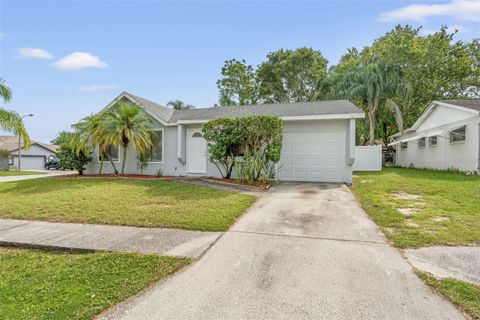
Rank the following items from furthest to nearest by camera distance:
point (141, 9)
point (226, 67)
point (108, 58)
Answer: point (226, 67), point (108, 58), point (141, 9)

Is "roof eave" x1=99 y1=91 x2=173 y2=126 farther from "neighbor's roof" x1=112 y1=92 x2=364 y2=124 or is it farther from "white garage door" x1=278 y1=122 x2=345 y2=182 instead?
"white garage door" x1=278 y1=122 x2=345 y2=182

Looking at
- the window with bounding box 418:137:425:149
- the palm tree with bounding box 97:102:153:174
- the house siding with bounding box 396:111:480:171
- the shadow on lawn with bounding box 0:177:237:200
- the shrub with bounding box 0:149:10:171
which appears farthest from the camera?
the shrub with bounding box 0:149:10:171

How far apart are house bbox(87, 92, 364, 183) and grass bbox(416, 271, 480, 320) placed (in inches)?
297

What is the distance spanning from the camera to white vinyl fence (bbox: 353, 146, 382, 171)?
1677cm

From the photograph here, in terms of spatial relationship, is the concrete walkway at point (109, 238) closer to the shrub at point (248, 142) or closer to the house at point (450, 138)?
the shrub at point (248, 142)

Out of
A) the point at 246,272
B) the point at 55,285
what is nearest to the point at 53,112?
the point at 55,285

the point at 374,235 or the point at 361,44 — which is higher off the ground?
the point at 361,44

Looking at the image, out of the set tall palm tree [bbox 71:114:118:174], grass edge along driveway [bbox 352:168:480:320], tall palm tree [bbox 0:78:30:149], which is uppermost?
tall palm tree [bbox 0:78:30:149]

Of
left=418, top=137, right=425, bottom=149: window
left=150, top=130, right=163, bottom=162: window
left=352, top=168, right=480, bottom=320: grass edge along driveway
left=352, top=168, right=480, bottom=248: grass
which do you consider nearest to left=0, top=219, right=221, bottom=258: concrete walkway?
left=352, top=168, right=480, bottom=320: grass edge along driveway

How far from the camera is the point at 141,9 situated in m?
9.66

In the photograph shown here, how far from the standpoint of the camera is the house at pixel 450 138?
12.3 meters

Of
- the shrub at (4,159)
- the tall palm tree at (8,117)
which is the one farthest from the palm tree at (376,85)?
the shrub at (4,159)

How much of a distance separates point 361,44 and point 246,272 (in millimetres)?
29424

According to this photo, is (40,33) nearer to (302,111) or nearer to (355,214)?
(302,111)
